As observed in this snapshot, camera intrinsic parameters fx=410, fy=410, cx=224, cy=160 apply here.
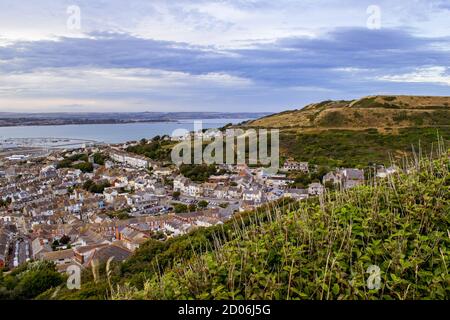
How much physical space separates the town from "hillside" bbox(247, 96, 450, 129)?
1255 cm

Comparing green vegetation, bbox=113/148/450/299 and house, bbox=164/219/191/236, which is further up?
green vegetation, bbox=113/148/450/299

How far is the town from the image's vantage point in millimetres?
19438

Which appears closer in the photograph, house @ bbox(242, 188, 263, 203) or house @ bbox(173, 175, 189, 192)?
house @ bbox(242, 188, 263, 203)

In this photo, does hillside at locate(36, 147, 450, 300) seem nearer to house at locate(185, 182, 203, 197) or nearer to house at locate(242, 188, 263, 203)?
house at locate(242, 188, 263, 203)

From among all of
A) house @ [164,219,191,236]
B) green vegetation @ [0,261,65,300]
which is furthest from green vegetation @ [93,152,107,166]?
green vegetation @ [0,261,65,300]

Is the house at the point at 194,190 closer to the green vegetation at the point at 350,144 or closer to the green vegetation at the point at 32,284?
the green vegetation at the point at 350,144

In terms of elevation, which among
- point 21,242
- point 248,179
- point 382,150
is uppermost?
point 382,150

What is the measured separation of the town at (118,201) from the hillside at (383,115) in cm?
1255

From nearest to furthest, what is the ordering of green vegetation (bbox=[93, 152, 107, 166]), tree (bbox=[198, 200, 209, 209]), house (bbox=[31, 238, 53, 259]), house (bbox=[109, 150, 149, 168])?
house (bbox=[31, 238, 53, 259])
tree (bbox=[198, 200, 209, 209])
house (bbox=[109, 150, 149, 168])
green vegetation (bbox=[93, 152, 107, 166])

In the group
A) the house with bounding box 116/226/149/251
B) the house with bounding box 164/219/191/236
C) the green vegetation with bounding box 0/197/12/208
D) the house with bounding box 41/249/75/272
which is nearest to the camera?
the house with bounding box 41/249/75/272

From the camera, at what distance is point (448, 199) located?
387cm
